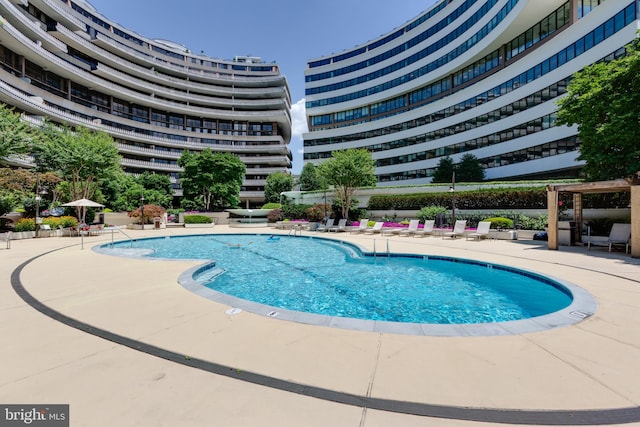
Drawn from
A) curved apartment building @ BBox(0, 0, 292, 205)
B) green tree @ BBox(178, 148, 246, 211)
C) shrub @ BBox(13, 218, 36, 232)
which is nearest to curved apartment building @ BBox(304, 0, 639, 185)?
curved apartment building @ BBox(0, 0, 292, 205)

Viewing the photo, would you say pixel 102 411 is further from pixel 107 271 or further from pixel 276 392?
pixel 107 271

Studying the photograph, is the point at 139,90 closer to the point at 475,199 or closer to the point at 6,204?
the point at 6,204

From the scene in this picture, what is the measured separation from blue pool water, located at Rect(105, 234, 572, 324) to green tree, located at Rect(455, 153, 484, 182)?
2738 centimetres

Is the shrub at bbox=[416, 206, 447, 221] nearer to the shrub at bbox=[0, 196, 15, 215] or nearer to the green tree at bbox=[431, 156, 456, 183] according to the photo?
the green tree at bbox=[431, 156, 456, 183]

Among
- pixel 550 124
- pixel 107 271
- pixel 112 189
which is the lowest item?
pixel 107 271

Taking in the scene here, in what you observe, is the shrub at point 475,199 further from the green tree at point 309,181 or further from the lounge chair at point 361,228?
the green tree at point 309,181

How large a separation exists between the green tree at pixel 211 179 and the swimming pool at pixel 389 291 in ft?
109

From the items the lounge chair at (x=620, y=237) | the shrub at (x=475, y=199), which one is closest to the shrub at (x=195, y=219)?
the shrub at (x=475, y=199)

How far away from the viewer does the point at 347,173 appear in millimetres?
28078

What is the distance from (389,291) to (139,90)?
2867 inches

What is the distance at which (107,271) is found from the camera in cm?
910

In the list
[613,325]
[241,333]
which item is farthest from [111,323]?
[613,325]

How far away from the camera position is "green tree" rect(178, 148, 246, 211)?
45312 mm

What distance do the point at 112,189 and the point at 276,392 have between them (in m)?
47.5
